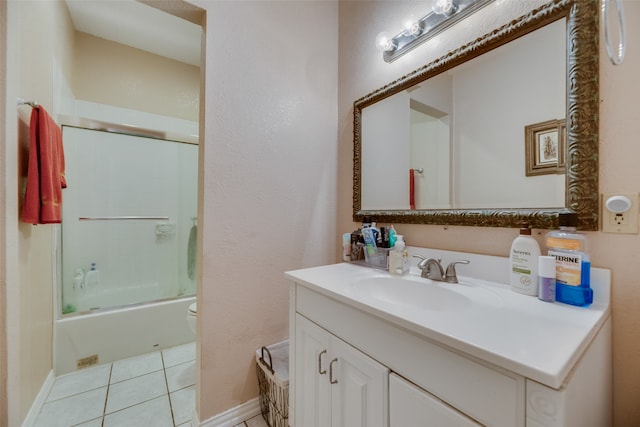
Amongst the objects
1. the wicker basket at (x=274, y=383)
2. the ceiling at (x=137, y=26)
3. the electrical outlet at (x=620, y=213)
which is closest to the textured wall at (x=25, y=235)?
the ceiling at (x=137, y=26)

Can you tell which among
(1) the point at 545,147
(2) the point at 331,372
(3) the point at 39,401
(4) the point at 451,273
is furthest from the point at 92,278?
(1) the point at 545,147

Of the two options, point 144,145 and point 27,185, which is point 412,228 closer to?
point 27,185

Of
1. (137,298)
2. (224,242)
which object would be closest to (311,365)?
(224,242)

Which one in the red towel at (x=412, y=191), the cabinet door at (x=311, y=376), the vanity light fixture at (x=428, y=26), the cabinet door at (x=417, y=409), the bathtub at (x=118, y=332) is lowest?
the bathtub at (x=118, y=332)

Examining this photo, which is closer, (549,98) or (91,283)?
(549,98)

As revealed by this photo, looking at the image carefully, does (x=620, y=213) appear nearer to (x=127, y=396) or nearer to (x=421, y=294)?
(x=421, y=294)

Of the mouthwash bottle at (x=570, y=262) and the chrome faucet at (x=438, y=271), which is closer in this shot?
the mouthwash bottle at (x=570, y=262)

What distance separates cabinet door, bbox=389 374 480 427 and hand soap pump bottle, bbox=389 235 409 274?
0.48 metres

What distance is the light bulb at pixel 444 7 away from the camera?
3.36 ft

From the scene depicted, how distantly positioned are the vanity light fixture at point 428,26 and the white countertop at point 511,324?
3.19 ft

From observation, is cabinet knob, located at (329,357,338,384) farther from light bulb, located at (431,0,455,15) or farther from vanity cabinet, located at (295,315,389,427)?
light bulb, located at (431,0,455,15)

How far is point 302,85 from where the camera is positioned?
4.87ft

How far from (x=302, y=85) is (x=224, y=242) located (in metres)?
0.99

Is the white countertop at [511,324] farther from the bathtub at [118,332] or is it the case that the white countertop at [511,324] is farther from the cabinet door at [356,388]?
the bathtub at [118,332]
